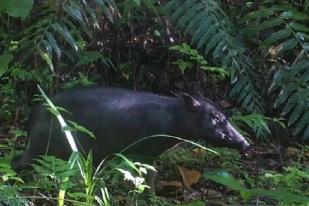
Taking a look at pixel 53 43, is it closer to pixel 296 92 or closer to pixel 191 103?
pixel 191 103

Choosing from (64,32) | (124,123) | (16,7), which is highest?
(16,7)

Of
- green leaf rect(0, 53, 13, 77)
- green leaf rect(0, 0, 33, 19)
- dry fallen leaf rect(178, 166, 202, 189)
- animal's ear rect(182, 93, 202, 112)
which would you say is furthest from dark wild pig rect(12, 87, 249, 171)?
green leaf rect(0, 0, 33, 19)

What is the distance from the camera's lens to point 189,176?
4.63 meters

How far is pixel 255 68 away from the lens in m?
5.47

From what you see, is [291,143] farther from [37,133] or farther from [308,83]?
[37,133]

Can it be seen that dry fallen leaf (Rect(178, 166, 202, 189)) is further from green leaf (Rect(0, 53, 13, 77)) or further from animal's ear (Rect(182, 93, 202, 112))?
green leaf (Rect(0, 53, 13, 77))

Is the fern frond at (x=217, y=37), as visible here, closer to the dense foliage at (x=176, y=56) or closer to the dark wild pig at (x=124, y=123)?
the dense foliage at (x=176, y=56)

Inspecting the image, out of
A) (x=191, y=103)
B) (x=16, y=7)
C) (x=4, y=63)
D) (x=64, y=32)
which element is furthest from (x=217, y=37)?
(x=16, y=7)

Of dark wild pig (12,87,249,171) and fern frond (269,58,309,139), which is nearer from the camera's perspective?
dark wild pig (12,87,249,171)

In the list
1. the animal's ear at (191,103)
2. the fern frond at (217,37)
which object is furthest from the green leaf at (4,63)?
the fern frond at (217,37)

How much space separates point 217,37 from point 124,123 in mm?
1106

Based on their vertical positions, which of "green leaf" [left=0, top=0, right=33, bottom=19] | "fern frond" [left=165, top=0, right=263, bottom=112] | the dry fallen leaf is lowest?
the dry fallen leaf

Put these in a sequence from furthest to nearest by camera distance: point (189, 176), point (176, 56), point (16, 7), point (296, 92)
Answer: point (176, 56) → point (296, 92) → point (189, 176) → point (16, 7)

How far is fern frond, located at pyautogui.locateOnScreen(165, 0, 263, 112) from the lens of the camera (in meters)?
4.85
